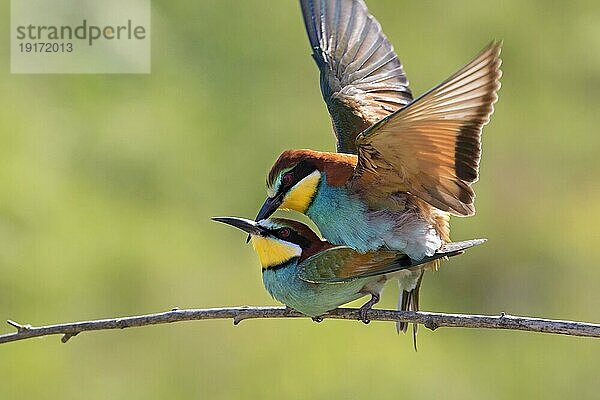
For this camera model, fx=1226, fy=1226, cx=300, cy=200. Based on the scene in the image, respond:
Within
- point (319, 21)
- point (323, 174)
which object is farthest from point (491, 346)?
point (323, 174)

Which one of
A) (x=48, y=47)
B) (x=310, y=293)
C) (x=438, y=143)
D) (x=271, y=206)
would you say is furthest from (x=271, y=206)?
(x=48, y=47)

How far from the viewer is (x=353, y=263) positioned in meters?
2.63

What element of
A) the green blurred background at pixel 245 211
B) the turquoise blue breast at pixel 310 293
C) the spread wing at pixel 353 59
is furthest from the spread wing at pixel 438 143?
the green blurred background at pixel 245 211

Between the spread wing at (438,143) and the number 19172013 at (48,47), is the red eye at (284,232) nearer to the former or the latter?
the spread wing at (438,143)

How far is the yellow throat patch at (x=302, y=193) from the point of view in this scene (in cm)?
257

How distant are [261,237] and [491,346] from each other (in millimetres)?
2039

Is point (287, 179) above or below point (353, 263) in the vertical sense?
above

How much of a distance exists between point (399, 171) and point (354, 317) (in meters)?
0.32

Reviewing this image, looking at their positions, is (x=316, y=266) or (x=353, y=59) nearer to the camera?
(x=316, y=266)

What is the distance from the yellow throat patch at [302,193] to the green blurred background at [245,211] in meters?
1.68

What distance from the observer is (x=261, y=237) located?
2.74 meters

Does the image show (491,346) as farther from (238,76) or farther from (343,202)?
(343,202)

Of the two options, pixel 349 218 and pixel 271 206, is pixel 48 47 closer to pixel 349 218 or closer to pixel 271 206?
pixel 271 206

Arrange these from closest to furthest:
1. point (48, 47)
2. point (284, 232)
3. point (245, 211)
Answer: point (284, 232)
point (245, 211)
point (48, 47)
